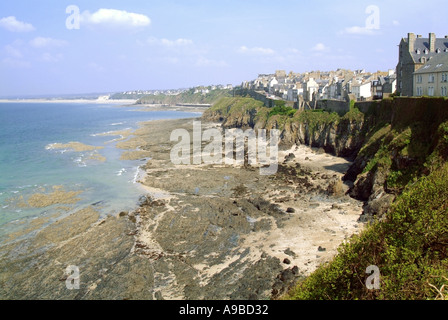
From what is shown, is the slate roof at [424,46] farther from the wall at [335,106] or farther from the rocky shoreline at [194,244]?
the rocky shoreline at [194,244]

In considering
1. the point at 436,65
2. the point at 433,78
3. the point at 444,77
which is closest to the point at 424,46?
the point at 436,65

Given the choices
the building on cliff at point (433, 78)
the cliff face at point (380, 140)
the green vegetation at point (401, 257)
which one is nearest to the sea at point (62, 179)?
the cliff face at point (380, 140)

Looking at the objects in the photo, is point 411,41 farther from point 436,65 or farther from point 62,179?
point 62,179

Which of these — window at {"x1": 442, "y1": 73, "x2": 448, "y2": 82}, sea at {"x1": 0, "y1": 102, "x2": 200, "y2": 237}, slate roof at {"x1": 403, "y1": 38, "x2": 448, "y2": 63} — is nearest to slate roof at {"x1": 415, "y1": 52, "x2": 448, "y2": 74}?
window at {"x1": 442, "y1": 73, "x2": 448, "y2": 82}

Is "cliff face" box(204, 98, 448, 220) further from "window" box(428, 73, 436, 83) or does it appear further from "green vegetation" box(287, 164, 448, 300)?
"green vegetation" box(287, 164, 448, 300)
